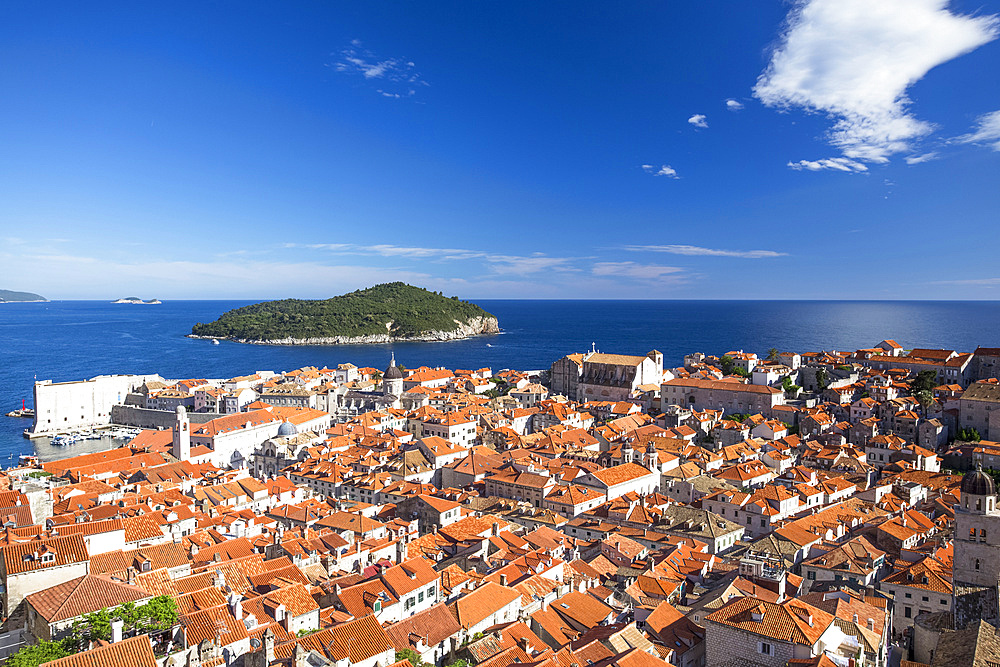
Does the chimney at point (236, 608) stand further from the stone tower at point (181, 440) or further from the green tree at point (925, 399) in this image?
the green tree at point (925, 399)

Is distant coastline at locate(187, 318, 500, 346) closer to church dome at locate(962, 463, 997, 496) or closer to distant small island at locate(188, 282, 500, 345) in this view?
distant small island at locate(188, 282, 500, 345)

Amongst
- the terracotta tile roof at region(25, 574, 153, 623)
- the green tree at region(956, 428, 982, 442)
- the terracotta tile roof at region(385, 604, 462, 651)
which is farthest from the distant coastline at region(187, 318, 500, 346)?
the terracotta tile roof at region(25, 574, 153, 623)

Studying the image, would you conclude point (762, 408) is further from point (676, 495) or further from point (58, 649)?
point (58, 649)

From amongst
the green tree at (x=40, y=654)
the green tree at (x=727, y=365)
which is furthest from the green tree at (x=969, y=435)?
the green tree at (x=40, y=654)

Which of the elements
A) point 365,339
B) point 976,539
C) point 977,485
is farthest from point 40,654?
point 365,339

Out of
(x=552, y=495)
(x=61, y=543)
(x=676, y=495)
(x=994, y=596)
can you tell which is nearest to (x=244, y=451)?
(x=552, y=495)

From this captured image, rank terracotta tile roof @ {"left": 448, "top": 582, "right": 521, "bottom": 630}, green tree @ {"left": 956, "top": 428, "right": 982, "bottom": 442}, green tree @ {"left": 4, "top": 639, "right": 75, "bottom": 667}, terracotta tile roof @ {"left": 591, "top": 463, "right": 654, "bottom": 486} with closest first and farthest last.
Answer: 1. green tree @ {"left": 4, "top": 639, "right": 75, "bottom": 667}
2. terracotta tile roof @ {"left": 448, "top": 582, "right": 521, "bottom": 630}
3. terracotta tile roof @ {"left": 591, "top": 463, "right": 654, "bottom": 486}
4. green tree @ {"left": 956, "top": 428, "right": 982, "bottom": 442}
